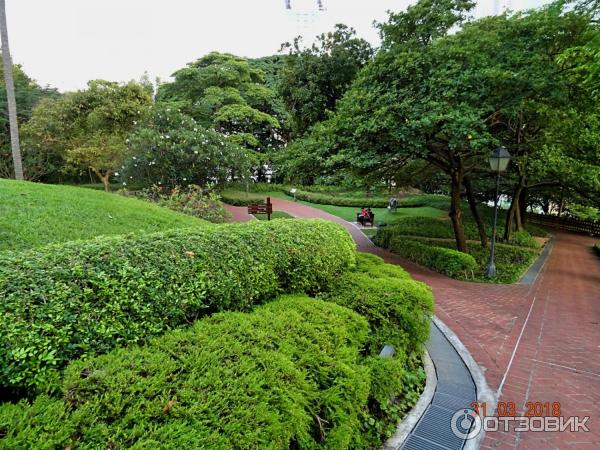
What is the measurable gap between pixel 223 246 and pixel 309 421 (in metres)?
1.69

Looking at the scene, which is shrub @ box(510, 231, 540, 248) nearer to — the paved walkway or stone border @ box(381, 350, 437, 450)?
the paved walkway

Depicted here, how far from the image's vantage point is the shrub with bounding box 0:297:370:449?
5.10ft

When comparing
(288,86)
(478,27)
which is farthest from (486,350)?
(288,86)

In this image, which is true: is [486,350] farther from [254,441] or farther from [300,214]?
[300,214]

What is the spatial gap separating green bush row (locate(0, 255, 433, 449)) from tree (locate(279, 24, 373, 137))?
15584mm

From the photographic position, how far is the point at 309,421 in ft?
6.97

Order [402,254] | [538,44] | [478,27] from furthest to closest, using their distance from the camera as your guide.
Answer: [402,254] < [478,27] < [538,44]

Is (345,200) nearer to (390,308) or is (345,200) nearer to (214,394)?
(390,308)

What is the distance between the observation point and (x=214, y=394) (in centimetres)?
182

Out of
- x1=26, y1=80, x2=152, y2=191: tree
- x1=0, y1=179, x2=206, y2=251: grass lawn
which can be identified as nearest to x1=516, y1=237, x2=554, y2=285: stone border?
x1=0, y1=179, x2=206, y2=251: grass lawn

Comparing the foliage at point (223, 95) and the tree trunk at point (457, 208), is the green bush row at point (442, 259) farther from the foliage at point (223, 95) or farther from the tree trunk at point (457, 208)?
the foliage at point (223, 95)

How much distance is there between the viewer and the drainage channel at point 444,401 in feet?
8.79

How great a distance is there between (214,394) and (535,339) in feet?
16.3

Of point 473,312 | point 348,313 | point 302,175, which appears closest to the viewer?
point 348,313
